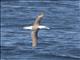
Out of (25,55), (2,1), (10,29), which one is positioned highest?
(2,1)

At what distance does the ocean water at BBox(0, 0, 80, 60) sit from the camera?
11.9 feet

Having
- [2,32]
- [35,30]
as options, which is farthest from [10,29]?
[35,30]

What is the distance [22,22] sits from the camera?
3611 mm

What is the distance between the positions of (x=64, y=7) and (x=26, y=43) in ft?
1.51

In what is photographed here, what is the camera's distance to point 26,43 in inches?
146

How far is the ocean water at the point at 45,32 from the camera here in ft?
11.9

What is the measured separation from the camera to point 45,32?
373 centimetres

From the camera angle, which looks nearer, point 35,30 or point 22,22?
point 35,30

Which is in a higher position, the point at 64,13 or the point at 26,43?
the point at 64,13

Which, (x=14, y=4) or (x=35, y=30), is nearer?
(x=35, y=30)

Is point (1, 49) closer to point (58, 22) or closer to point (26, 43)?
point (26, 43)

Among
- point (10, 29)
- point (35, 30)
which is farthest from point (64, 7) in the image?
point (35, 30)

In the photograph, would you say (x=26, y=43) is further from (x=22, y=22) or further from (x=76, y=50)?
(x=76, y=50)

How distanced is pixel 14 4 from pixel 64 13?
447mm
